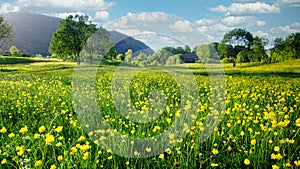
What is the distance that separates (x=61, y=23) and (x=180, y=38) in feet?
38.8

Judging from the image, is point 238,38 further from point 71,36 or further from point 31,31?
point 31,31

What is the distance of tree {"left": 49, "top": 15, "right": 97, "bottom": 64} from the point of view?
45.1 feet

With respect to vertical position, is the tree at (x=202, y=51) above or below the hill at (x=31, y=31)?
below

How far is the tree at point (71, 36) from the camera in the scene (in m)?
13.7

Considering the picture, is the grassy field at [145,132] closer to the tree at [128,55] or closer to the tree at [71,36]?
the tree at [128,55]

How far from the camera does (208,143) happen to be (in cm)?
278

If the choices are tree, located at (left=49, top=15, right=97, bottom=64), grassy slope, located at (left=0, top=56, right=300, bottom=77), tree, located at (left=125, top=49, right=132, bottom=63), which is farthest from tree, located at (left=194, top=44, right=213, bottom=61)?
tree, located at (left=49, top=15, right=97, bottom=64)

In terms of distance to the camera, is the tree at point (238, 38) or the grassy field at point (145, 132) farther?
the tree at point (238, 38)

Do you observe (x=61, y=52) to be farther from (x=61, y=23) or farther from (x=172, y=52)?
(x=172, y=52)

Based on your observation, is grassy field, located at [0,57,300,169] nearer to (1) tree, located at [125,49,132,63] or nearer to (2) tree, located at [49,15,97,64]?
(1) tree, located at [125,49,132,63]

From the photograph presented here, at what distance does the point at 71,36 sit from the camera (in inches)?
547

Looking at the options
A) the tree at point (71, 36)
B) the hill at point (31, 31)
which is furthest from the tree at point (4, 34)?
the tree at point (71, 36)

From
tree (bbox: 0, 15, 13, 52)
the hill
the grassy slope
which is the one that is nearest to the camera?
the grassy slope

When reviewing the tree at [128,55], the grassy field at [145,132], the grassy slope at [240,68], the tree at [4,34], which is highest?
the tree at [4,34]
